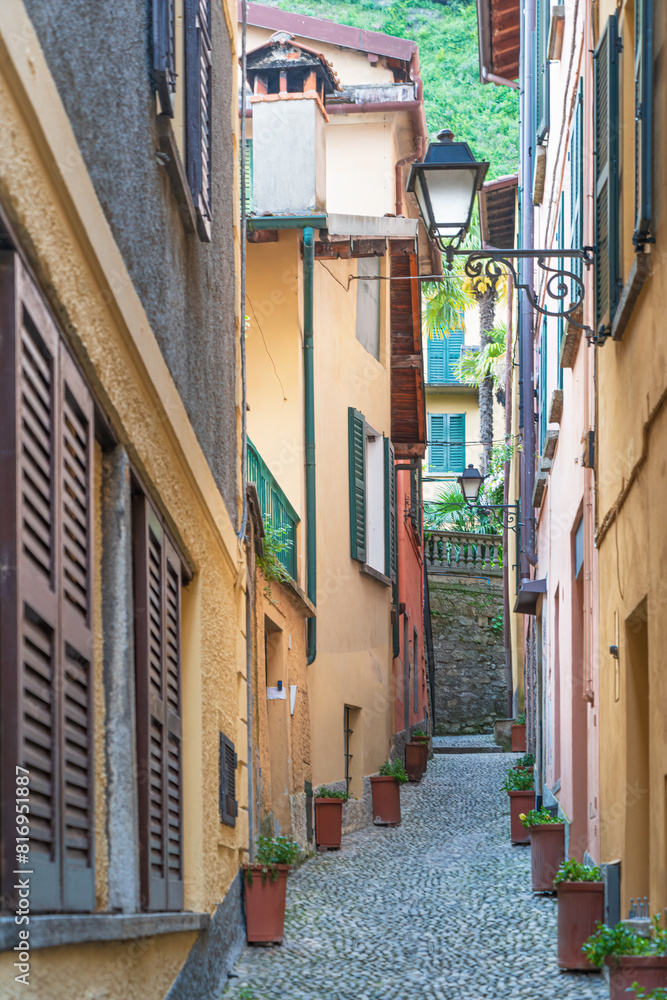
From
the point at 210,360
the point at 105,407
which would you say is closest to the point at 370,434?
the point at 210,360

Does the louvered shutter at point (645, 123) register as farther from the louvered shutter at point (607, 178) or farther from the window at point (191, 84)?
the window at point (191, 84)

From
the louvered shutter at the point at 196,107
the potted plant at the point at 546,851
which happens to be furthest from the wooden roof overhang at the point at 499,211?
the louvered shutter at the point at 196,107

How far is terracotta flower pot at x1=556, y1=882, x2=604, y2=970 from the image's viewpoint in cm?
670

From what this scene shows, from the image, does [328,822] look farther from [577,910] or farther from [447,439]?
[447,439]

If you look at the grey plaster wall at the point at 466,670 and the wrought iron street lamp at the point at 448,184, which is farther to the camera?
the grey plaster wall at the point at 466,670

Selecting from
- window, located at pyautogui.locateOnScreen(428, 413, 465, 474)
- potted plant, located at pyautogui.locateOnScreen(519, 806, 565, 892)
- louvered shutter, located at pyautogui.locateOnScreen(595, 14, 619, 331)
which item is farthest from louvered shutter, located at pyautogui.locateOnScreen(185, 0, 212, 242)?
window, located at pyautogui.locateOnScreen(428, 413, 465, 474)

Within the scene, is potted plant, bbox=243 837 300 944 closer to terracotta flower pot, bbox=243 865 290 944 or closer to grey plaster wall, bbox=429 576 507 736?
terracotta flower pot, bbox=243 865 290 944

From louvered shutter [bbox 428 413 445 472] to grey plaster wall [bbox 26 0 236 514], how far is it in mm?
31668

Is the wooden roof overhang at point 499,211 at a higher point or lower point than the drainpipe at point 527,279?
higher

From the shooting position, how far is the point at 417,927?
838cm

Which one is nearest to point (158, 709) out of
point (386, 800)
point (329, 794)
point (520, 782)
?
point (329, 794)

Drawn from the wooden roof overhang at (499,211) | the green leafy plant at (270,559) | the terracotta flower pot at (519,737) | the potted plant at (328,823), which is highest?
the wooden roof overhang at (499,211)

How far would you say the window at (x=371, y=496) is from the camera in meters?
14.3

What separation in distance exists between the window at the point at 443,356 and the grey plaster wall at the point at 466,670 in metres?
15.3
